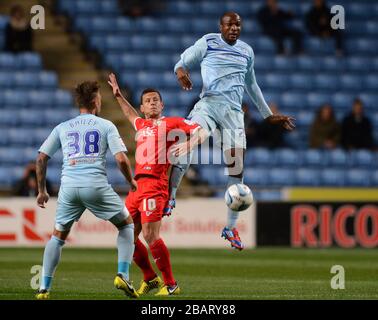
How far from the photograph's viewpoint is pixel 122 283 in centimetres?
906

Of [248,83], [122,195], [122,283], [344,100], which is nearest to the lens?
[122,283]

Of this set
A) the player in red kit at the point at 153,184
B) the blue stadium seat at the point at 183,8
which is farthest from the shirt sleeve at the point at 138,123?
the blue stadium seat at the point at 183,8

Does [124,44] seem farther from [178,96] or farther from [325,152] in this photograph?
[325,152]

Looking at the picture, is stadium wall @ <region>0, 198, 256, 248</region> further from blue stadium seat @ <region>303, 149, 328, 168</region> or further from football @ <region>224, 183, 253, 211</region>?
football @ <region>224, 183, 253, 211</region>

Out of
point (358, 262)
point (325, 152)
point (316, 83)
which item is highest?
point (316, 83)

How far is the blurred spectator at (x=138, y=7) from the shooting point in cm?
2289

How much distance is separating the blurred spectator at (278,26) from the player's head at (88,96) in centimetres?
1416

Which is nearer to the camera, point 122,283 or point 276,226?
point 122,283

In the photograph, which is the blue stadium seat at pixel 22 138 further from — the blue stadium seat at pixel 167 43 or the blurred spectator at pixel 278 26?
the blurred spectator at pixel 278 26

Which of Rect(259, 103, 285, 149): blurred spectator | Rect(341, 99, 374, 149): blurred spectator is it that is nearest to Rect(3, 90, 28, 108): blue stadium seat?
Rect(259, 103, 285, 149): blurred spectator

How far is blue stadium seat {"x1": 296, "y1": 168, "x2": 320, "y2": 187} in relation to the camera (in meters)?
20.2

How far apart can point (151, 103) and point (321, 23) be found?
13.4 m
